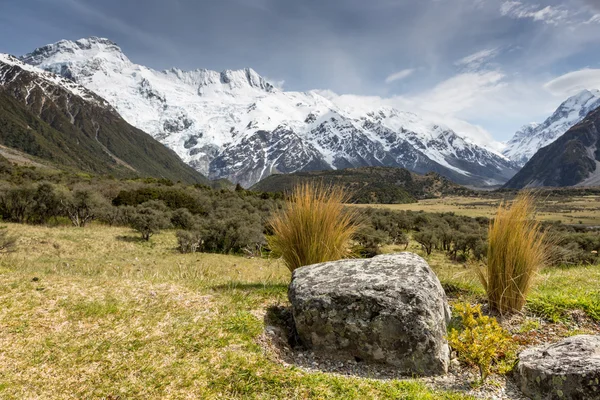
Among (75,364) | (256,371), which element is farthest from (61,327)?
(256,371)

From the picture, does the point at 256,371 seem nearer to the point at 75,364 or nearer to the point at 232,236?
the point at 75,364

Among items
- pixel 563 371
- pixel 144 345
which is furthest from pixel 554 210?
pixel 144 345

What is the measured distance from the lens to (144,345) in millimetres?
4188

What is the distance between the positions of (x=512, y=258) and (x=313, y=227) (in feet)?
10.8

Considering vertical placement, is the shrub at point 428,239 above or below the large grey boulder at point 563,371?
below

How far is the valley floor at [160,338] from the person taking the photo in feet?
11.6

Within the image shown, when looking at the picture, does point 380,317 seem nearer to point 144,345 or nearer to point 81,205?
point 144,345

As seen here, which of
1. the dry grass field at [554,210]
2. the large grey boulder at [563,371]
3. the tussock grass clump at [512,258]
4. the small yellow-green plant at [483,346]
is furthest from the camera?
the dry grass field at [554,210]

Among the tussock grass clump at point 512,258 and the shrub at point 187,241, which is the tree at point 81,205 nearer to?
the shrub at point 187,241

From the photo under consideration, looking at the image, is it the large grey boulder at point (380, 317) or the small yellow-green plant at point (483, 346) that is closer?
the small yellow-green plant at point (483, 346)

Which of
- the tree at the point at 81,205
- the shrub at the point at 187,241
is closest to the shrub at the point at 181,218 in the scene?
the tree at the point at 81,205

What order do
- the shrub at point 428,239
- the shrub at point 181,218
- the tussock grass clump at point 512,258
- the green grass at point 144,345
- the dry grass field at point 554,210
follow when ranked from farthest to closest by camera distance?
1. the dry grass field at point 554,210
2. the shrub at point 181,218
3. the shrub at point 428,239
4. the tussock grass clump at point 512,258
5. the green grass at point 144,345

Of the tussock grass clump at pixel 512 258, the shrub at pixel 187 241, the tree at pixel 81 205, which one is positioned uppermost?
the tussock grass clump at pixel 512 258

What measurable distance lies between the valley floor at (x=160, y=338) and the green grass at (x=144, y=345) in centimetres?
1
